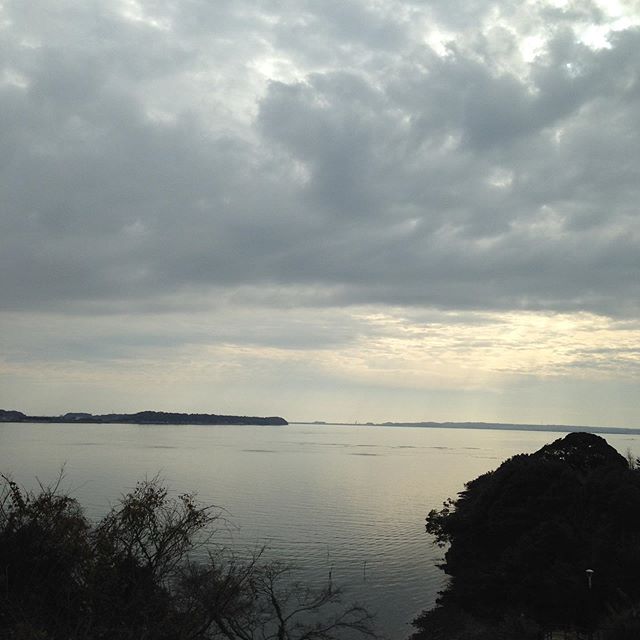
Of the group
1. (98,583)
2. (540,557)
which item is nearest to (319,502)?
(540,557)

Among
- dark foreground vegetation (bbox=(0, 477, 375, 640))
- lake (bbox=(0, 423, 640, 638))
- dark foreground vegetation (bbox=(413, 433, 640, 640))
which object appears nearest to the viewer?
dark foreground vegetation (bbox=(0, 477, 375, 640))

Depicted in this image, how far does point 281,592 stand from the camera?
142 ft

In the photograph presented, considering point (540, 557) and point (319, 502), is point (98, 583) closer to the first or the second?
point (540, 557)

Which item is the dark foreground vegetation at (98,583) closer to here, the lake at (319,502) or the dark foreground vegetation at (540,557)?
the dark foreground vegetation at (540,557)

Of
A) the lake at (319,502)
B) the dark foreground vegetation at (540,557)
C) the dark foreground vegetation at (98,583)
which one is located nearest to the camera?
the dark foreground vegetation at (98,583)

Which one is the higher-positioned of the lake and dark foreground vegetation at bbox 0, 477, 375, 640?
dark foreground vegetation at bbox 0, 477, 375, 640

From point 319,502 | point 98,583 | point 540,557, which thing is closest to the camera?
point 98,583

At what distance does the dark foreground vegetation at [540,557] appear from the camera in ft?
122

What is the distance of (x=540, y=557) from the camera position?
40594mm

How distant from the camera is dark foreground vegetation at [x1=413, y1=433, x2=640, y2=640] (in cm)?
3722

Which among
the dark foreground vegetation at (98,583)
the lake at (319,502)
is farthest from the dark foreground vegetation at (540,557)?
the dark foreground vegetation at (98,583)

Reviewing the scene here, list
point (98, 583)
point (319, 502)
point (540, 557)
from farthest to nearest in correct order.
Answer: point (319, 502) → point (540, 557) → point (98, 583)

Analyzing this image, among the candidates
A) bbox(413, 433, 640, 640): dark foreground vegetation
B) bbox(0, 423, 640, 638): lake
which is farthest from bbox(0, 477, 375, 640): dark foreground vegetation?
bbox(0, 423, 640, 638): lake

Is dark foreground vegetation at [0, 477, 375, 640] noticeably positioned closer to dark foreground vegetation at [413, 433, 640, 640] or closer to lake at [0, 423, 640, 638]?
dark foreground vegetation at [413, 433, 640, 640]
